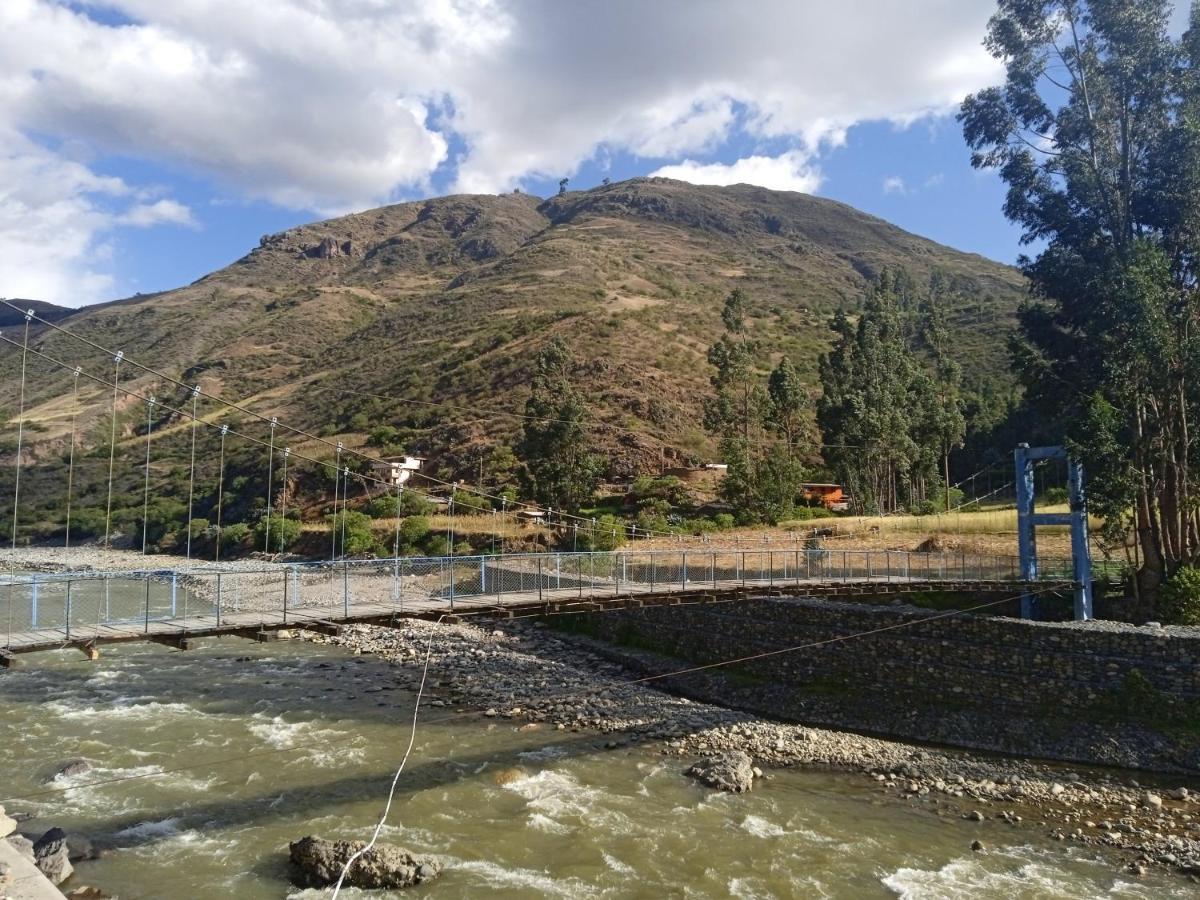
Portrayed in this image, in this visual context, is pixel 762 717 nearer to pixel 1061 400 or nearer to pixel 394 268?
pixel 1061 400

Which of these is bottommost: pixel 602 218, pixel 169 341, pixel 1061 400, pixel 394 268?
pixel 1061 400

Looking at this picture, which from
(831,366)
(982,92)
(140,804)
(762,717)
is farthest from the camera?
(831,366)

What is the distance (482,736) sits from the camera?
1486 cm

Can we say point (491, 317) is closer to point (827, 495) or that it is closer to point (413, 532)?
point (413, 532)

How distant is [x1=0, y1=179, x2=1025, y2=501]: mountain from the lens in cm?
6044

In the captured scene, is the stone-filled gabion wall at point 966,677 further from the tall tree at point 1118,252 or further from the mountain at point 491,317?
the mountain at point 491,317

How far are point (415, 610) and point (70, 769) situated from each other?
22.0ft

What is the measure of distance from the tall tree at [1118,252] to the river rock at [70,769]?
64.5ft

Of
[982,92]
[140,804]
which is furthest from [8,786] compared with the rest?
[982,92]

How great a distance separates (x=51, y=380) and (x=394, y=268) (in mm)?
64937

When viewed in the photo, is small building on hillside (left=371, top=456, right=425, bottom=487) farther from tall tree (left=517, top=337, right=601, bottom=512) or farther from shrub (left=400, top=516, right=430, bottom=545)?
tall tree (left=517, top=337, right=601, bottom=512)

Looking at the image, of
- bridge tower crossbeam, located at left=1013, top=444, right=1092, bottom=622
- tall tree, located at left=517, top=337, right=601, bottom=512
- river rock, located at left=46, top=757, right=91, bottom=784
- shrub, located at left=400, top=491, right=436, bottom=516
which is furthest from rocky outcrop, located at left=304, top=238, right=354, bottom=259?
river rock, located at left=46, top=757, right=91, bottom=784

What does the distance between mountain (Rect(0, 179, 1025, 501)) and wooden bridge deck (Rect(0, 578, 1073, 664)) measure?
33170 mm

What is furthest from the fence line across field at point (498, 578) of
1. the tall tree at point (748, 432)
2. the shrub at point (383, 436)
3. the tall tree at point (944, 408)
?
the shrub at point (383, 436)
